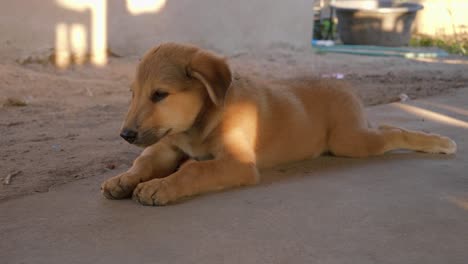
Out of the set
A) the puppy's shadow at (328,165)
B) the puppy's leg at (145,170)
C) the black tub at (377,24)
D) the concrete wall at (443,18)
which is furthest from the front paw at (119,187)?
the concrete wall at (443,18)

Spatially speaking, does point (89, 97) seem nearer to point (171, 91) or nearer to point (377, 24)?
point (171, 91)

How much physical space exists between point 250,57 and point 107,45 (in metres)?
2.49

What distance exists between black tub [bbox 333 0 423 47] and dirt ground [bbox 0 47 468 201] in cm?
199

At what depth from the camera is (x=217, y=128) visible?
3514 millimetres

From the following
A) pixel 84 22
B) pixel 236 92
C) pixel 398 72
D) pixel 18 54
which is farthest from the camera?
pixel 398 72

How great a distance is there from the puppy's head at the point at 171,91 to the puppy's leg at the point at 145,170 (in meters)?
0.21

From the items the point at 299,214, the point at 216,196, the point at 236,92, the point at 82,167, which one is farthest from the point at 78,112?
the point at 299,214

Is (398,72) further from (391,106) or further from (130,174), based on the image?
(130,174)

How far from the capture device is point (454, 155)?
4.20 m

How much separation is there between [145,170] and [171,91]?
1.45 feet

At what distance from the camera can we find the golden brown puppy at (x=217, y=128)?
3.23 meters

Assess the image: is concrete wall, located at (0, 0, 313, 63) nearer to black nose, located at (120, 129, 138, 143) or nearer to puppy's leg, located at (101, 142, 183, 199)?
puppy's leg, located at (101, 142, 183, 199)

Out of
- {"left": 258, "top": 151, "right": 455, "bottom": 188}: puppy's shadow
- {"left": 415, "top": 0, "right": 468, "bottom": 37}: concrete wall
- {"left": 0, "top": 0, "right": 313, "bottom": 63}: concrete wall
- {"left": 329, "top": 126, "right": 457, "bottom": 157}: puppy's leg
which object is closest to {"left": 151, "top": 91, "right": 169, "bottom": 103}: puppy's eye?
{"left": 258, "top": 151, "right": 455, "bottom": 188}: puppy's shadow

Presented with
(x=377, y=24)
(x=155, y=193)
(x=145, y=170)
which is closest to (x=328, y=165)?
(x=145, y=170)
